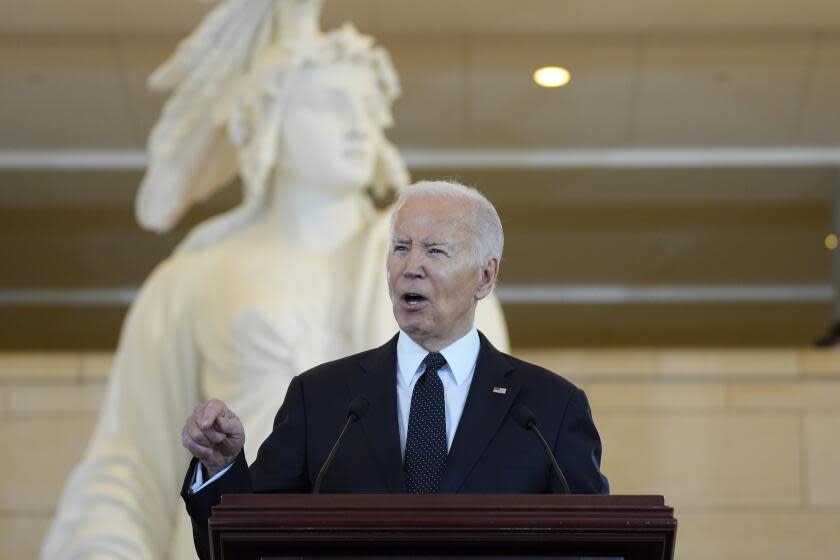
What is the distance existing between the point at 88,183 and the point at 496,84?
2222mm

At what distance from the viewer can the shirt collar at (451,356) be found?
2975mm

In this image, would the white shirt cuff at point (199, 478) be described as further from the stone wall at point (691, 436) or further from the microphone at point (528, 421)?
the stone wall at point (691, 436)

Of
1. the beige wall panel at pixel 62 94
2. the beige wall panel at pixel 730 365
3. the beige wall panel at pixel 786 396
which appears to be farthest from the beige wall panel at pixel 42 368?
the beige wall panel at pixel 786 396

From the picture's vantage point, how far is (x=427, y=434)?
9.48ft

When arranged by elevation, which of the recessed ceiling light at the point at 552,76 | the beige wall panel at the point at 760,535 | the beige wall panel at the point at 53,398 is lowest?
the beige wall panel at the point at 760,535

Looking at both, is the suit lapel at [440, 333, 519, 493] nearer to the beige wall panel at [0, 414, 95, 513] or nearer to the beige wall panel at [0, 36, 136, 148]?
the beige wall panel at [0, 414, 95, 513]

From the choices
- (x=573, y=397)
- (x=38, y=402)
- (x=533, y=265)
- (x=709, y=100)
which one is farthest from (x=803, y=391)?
(x=573, y=397)

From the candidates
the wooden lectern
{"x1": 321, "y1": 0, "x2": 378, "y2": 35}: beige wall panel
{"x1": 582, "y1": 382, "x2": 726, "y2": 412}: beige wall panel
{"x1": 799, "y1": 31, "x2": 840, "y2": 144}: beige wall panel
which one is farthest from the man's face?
{"x1": 799, "y1": 31, "x2": 840, "y2": 144}: beige wall panel

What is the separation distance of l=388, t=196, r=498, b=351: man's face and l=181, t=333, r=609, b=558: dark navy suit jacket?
0.34 feet

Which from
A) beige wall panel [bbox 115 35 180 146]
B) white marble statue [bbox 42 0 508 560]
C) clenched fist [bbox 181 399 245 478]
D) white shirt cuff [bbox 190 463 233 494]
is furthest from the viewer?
beige wall panel [bbox 115 35 180 146]

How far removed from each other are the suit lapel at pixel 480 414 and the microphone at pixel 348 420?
0.50 feet

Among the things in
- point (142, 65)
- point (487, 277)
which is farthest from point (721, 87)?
point (487, 277)

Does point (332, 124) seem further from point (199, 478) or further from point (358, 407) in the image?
point (199, 478)

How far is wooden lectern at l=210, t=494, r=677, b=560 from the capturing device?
94.8 inches
